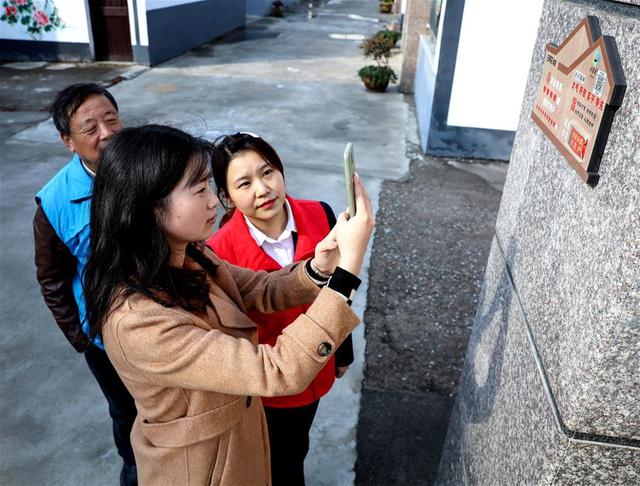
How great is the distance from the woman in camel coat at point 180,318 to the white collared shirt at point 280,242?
19.3 inches

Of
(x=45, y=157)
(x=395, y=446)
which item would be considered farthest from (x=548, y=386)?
(x=45, y=157)

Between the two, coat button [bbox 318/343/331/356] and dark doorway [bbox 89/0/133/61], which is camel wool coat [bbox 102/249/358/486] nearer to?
coat button [bbox 318/343/331/356]

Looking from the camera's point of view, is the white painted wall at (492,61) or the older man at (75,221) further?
the white painted wall at (492,61)

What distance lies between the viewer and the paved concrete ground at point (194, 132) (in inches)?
104

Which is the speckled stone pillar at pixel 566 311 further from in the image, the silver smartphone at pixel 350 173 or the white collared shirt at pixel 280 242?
the white collared shirt at pixel 280 242

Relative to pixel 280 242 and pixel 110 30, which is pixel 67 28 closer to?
pixel 110 30

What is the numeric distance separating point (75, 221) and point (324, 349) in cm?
119

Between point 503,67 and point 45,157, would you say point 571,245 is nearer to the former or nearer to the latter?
point 503,67

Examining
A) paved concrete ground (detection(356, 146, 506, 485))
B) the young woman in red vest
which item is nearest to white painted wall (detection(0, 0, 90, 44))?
paved concrete ground (detection(356, 146, 506, 485))

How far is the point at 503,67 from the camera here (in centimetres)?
641

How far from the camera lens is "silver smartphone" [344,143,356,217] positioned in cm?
112

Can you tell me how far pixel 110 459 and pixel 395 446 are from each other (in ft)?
4.48

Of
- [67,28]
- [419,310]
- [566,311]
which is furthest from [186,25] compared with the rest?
[566,311]

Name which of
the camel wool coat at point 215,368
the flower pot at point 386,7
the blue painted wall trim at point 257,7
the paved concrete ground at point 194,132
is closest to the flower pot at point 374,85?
the paved concrete ground at point 194,132
